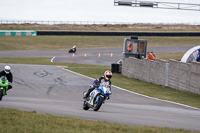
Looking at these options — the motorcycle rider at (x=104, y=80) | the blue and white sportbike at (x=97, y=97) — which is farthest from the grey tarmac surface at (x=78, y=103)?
the motorcycle rider at (x=104, y=80)

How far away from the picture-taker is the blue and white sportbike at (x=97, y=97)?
13312 mm

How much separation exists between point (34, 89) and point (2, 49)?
39469 mm

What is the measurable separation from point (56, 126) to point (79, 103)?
682 centimetres

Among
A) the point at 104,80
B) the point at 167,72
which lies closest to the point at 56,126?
the point at 104,80

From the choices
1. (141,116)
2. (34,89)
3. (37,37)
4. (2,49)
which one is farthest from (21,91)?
(37,37)

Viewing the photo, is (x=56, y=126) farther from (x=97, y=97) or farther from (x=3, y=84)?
(x=3, y=84)

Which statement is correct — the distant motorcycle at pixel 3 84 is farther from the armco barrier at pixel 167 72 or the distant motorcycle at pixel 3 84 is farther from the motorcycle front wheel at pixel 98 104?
the armco barrier at pixel 167 72

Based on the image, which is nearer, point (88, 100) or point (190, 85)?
point (88, 100)

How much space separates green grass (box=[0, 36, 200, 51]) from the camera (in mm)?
64188

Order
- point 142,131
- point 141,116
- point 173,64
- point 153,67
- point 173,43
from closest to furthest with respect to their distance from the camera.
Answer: point 142,131 → point 141,116 → point 173,64 → point 153,67 → point 173,43

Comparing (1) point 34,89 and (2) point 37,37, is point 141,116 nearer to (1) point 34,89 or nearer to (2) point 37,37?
(1) point 34,89

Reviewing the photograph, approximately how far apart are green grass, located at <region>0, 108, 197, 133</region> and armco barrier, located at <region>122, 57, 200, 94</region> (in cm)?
1169

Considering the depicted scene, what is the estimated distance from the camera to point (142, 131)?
382 inches

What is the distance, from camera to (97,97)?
44.6 feet
